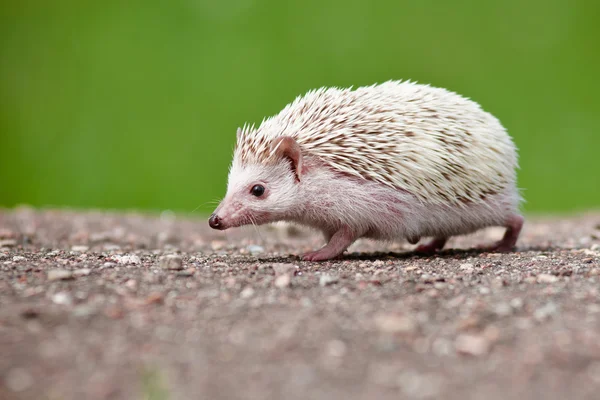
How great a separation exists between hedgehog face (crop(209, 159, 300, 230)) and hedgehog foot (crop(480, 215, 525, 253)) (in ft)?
8.22

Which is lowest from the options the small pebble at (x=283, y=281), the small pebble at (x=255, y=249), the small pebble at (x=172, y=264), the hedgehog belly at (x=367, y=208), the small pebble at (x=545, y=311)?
the small pebble at (x=545, y=311)

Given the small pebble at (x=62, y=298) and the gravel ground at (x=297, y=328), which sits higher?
the small pebble at (x=62, y=298)

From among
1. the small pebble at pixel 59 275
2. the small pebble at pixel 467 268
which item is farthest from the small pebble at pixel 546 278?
the small pebble at pixel 59 275

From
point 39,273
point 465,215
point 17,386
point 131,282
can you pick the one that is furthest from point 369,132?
point 17,386

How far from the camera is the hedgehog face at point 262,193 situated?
6.66m

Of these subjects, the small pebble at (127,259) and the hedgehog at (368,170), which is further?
the hedgehog at (368,170)

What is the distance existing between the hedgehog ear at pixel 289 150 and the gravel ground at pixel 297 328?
100cm

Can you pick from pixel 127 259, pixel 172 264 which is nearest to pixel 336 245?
pixel 172 264

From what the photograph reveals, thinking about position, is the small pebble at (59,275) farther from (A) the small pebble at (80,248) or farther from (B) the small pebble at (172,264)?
(A) the small pebble at (80,248)

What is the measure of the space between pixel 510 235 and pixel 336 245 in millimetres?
2145

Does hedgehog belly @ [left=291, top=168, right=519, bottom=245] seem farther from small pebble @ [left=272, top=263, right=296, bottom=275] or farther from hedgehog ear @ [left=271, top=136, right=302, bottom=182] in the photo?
small pebble @ [left=272, top=263, right=296, bottom=275]

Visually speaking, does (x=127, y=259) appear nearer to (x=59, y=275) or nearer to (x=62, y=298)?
(x=59, y=275)

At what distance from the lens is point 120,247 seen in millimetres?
8289

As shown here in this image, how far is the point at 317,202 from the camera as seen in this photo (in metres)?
6.68
